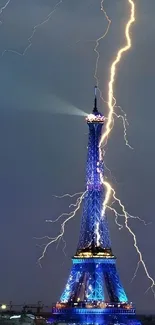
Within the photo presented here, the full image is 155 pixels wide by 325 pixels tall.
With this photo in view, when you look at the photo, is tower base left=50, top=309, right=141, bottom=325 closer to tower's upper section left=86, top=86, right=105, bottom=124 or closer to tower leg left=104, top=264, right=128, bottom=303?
tower leg left=104, top=264, right=128, bottom=303

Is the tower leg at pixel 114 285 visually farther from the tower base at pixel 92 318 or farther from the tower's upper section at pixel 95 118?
the tower's upper section at pixel 95 118

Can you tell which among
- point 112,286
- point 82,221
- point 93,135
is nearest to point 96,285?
point 112,286

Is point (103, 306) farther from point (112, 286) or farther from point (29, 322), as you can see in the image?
point (29, 322)

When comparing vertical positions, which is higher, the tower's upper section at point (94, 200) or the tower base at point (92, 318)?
the tower's upper section at point (94, 200)

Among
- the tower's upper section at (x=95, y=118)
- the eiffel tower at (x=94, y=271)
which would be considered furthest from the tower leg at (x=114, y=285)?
the tower's upper section at (x=95, y=118)

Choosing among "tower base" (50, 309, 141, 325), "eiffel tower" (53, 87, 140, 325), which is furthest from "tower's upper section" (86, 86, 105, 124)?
"tower base" (50, 309, 141, 325)

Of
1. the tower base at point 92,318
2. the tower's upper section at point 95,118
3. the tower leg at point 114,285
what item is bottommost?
the tower base at point 92,318

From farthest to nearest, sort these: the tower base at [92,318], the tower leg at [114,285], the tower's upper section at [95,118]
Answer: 1. the tower's upper section at [95,118]
2. the tower leg at [114,285]
3. the tower base at [92,318]

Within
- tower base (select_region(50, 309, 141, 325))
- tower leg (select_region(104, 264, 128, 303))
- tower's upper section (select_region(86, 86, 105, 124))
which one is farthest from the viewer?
tower's upper section (select_region(86, 86, 105, 124))
